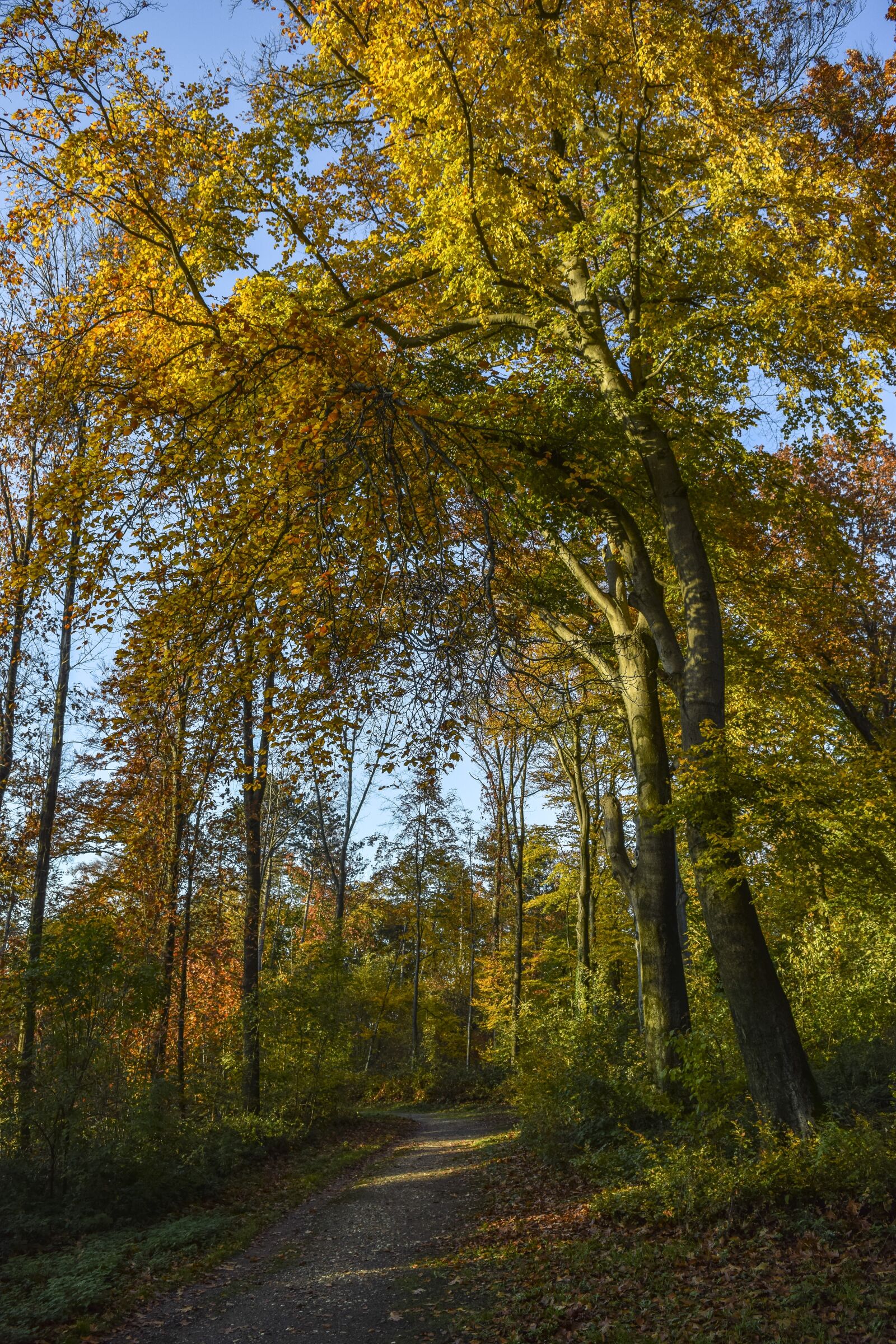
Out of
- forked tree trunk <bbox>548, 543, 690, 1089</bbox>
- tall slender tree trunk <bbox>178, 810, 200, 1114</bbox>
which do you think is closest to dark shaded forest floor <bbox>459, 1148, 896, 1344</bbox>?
forked tree trunk <bbox>548, 543, 690, 1089</bbox>

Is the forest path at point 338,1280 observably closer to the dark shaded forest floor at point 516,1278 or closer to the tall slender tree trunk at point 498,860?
the dark shaded forest floor at point 516,1278

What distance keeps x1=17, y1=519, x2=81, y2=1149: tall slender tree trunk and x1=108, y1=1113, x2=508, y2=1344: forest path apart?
8.46 feet

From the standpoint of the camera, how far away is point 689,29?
22.2 feet

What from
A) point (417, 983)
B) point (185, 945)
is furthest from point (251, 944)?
point (417, 983)

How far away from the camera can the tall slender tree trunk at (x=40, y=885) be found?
746 centimetres

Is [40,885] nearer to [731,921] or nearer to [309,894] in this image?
[731,921]

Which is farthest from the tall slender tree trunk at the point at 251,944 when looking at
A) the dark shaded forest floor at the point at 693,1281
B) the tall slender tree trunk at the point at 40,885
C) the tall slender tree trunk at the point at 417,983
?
the tall slender tree trunk at the point at 417,983

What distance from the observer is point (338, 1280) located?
6172mm

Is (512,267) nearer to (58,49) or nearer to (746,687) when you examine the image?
(58,49)

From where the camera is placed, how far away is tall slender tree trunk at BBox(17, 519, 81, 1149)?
7.46 meters

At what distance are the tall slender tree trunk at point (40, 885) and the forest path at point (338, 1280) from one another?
8.46 feet

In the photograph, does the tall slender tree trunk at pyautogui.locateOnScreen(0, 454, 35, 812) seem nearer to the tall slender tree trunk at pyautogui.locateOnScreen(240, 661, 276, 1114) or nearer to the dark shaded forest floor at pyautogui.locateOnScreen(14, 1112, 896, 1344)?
the tall slender tree trunk at pyautogui.locateOnScreen(240, 661, 276, 1114)

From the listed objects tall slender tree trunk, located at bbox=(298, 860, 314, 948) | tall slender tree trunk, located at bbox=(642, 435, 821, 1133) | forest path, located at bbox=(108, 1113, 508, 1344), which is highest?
tall slender tree trunk, located at bbox=(298, 860, 314, 948)

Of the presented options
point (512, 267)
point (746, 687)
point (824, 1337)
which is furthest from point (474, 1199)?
point (512, 267)
